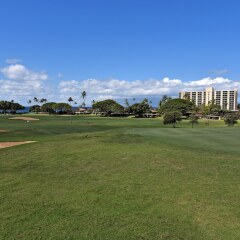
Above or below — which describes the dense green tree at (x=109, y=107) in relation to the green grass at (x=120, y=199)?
above

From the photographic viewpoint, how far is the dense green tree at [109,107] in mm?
171000

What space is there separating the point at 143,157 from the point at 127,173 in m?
4.22

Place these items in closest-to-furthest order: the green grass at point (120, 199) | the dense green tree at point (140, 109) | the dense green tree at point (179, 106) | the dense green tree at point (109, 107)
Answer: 1. the green grass at point (120, 199)
2. the dense green tree at point (179, 106)
3. the dense green tree at point (140, 109)
4. the dense green tree at point (109, 107)

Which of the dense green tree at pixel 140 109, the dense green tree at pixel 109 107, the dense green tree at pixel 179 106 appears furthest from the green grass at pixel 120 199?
the dense green tree at pixel 109 107

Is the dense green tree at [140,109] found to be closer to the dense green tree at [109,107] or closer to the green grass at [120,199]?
the dense green tree at [109,107]

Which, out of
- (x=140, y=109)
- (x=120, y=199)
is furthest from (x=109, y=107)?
(x=120, y=199)

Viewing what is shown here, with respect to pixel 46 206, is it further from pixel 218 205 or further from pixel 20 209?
pixel 218 205

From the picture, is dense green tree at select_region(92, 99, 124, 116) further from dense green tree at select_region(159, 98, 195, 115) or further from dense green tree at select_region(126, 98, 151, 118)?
dense green tree at select_region(159, 98, 195, 115)

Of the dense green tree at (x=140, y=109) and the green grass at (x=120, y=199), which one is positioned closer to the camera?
the green grass at (x=120, y=199)

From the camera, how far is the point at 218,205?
9.70 metres

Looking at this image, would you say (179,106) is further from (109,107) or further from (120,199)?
(120,199)

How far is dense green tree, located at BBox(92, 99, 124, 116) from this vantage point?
561 feet

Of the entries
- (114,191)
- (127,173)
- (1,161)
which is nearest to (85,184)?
(114,191)

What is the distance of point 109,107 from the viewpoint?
17800 centimetres
